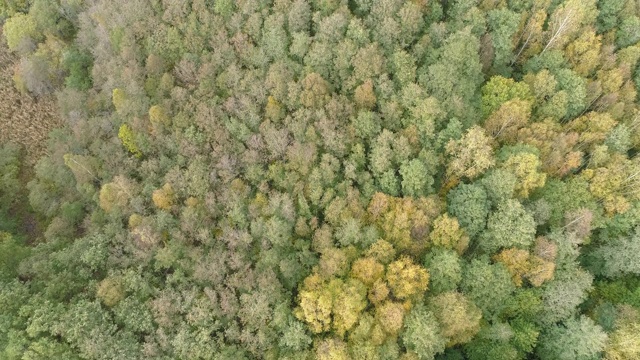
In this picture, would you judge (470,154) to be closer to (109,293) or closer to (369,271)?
(369,271)

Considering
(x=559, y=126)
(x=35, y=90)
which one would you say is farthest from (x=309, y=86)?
(x=35, y=90)

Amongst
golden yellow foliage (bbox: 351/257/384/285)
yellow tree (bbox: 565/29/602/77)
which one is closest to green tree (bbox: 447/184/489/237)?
golden yellow foliage (bbox: 351/257/384/285)

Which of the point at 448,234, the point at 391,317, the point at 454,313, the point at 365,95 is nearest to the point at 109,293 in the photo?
the point at 391,317

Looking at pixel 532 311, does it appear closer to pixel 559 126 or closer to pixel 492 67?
pixel 559 126

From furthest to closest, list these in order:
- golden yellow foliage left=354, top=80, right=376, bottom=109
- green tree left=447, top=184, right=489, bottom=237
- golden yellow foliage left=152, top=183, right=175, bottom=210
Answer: golden yellow foliage left=354, top=80, right=376, bottom=109 < golden yellow foliage left=152, top=183, right=175, bottom=210 < green tree left=447, top=184, right=489, bottom=237

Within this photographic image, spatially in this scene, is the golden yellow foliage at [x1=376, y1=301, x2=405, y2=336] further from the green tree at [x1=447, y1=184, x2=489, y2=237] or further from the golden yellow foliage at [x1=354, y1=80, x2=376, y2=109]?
the golden yellow foliage at [x1=354, y1=80, x2=376, y2=109]

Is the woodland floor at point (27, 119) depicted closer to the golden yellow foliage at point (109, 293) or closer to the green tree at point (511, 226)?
the golden yellow foliage at point (109, 293)

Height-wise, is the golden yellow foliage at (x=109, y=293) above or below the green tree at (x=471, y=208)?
below

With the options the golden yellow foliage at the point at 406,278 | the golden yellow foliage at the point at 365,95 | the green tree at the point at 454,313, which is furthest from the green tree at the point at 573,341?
the golden yellow foliage at the point at 365,95
